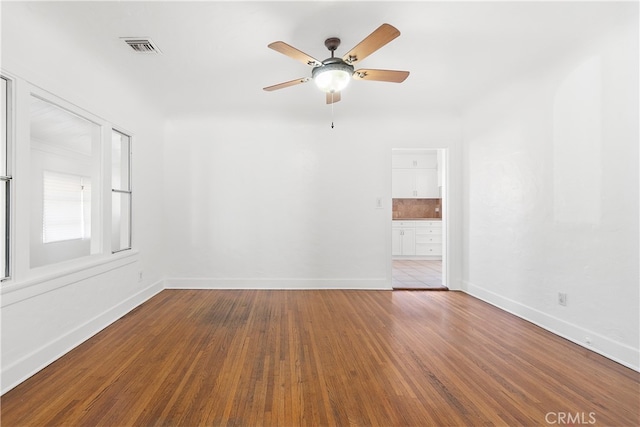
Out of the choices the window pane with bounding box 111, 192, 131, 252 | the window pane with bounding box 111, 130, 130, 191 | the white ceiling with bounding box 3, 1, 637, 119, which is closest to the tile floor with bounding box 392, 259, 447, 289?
the white ceiling with bounding box 3, 1, 637, 119

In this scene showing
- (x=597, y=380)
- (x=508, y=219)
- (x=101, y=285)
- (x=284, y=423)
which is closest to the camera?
(x=284, y=423)

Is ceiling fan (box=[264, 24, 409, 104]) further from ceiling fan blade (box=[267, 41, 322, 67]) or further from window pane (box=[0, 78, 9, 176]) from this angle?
window pane (box=[0, 78, 9, 176])

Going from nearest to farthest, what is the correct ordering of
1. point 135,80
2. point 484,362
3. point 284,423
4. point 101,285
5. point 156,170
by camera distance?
point 284,423, point 484,362, point 101,285, point 135,80, point 156,170

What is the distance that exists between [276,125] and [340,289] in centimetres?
261

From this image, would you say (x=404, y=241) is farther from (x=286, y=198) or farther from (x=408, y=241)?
(x=286, y=198)

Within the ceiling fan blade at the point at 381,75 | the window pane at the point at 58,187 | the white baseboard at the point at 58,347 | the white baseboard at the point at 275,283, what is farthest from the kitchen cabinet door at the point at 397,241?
the window pane at the point at 58,187

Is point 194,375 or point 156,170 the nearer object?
point 194,375

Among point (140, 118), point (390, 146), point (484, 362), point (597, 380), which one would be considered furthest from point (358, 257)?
point (140, 118)

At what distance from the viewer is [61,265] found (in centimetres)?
232

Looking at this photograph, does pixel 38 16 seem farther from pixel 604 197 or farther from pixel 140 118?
pixel 604 197

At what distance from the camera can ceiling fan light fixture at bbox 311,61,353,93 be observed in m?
2.15

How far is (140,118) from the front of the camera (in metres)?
3.42

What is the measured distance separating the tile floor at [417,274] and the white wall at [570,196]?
0.90 meters

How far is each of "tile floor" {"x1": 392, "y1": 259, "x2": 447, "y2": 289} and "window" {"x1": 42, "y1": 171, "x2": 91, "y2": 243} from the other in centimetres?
574
